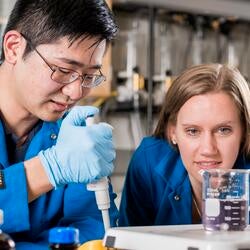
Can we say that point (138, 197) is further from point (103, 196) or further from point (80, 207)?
point (103, 196)

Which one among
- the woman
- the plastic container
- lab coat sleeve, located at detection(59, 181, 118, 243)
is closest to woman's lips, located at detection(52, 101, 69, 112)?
lab coat sleeve, located at detection(59, 181, 118, 243)

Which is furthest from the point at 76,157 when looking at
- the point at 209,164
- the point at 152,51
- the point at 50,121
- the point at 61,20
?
the point at 152,51

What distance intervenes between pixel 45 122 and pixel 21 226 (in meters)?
0.35

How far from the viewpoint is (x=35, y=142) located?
1.67 meters

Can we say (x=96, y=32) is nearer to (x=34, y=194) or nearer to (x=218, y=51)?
(x=34, y=194)

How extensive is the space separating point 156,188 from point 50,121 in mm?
508

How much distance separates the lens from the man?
1472 mm

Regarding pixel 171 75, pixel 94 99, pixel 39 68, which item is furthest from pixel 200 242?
pixel 171 75

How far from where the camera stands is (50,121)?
1.65 meters

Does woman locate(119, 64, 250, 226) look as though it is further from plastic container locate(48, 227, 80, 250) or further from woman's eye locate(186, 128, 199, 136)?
plastic container locate(48, 227, 80, 250)

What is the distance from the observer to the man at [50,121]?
147 cm

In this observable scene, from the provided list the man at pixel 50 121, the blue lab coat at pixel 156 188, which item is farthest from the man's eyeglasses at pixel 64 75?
the blue lab coat at pixel 156 188

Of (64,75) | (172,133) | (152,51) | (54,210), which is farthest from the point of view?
(152,51)

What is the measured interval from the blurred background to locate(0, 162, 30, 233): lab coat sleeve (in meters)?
2.34
